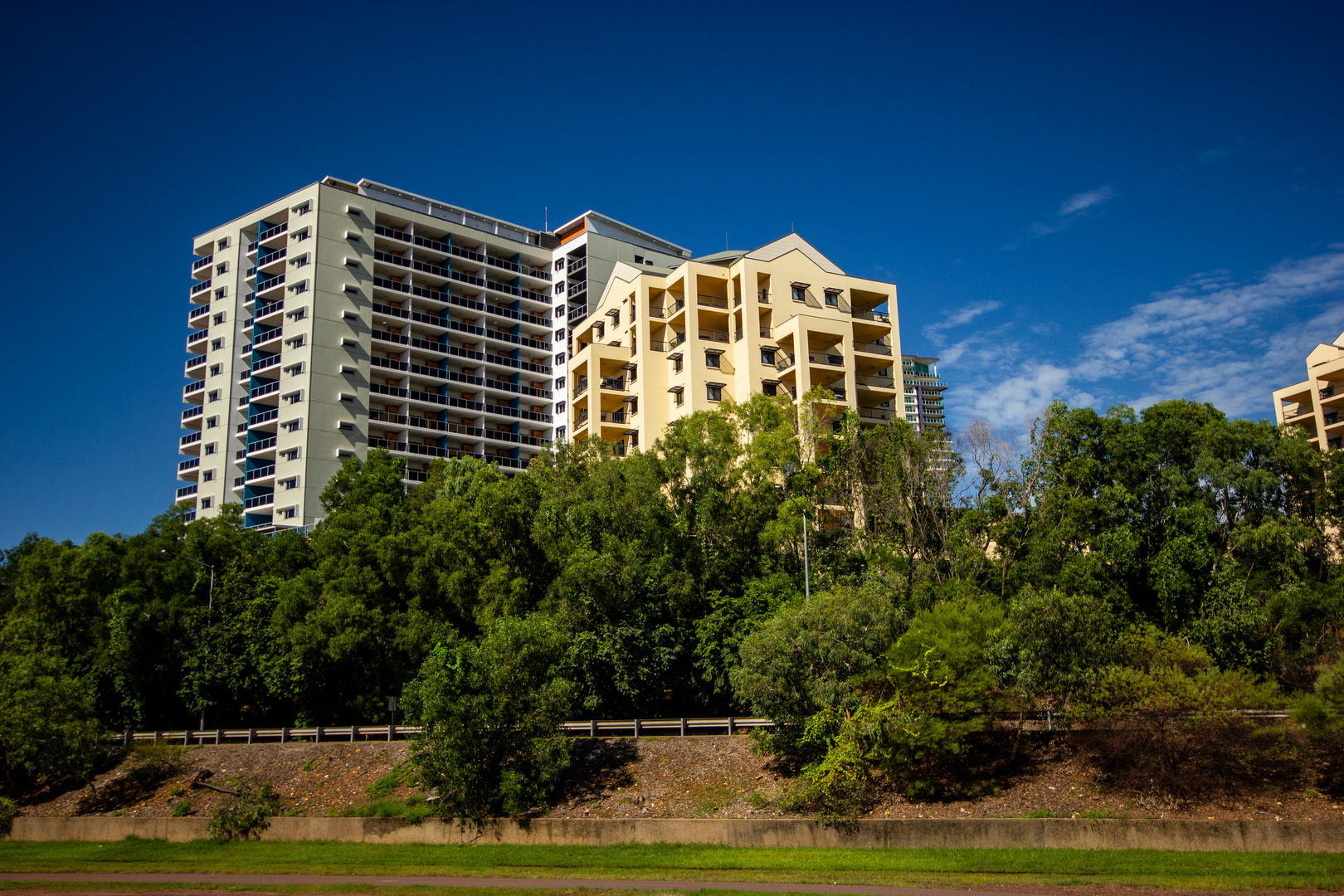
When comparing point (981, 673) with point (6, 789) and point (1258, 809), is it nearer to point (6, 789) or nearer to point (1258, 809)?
point (1258, 809)

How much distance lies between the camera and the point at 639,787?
113ft

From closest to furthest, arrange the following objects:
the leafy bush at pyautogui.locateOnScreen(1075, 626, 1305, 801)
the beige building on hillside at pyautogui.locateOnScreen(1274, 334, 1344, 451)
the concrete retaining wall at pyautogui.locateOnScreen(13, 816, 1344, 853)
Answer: the concrete retaining wall at pyautogui.locateOnScreen(13, 816, 1344, 853) < the leafy bush at pyautogui.locateOnScreen(1075, 626, 1305, 801) < the beige building on hillside at pyautogui.locateOnScreen(1274, 334, 1344, 451)

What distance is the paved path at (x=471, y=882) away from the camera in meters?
23.1

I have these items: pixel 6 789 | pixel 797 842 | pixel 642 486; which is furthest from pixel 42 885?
pixel 642 486

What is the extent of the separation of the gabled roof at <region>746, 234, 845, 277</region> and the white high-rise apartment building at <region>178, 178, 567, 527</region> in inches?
1325

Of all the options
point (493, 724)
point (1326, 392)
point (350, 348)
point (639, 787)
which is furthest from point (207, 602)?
point (1326, 392)

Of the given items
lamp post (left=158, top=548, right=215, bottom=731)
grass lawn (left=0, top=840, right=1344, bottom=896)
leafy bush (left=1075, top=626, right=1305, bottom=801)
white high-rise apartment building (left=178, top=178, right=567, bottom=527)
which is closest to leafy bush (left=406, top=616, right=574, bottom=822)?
grass lawn (left=0, top=840, right=1344, bottom=896)

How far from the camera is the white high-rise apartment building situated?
80938 mm

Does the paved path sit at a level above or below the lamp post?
below

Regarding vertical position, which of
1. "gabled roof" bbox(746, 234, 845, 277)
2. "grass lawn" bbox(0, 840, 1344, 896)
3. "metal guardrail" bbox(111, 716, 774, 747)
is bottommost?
"grass lawn" bbox(0, 840, 1344, 896)

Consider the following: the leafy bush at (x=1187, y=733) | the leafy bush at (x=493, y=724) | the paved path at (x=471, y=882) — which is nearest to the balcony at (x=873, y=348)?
the leafy bush at (x=1187, y=733)

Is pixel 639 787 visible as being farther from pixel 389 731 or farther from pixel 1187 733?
pixel 1187 733

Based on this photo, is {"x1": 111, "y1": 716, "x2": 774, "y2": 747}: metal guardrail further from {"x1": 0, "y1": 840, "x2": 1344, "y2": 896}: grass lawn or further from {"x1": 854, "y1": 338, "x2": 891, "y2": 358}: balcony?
{"x1": 854, "y1": 338, "x2": 891, "y2": 358}: balcony

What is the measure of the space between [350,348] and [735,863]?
67439 millimetres
